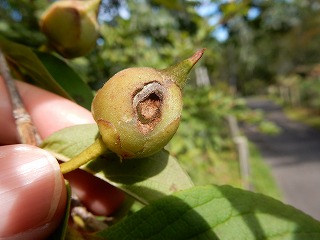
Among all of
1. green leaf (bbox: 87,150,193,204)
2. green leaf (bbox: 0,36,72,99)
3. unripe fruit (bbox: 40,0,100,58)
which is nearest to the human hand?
green leaf (bbox: 87,150,193,204)

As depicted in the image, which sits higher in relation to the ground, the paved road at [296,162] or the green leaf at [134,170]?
the green leaf at [134,170]

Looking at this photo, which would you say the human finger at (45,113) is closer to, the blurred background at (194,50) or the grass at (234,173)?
the blurred background at (194,50)

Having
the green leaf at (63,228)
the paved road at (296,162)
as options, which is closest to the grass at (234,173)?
the paved road at (296,162)

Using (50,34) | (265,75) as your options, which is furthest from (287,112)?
(50,34)

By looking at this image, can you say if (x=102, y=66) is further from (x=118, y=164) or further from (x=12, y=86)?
(x=118, y=164)

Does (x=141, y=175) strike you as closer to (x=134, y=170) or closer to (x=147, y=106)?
(x=134, y=170)

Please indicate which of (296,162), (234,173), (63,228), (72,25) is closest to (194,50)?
(72,25)

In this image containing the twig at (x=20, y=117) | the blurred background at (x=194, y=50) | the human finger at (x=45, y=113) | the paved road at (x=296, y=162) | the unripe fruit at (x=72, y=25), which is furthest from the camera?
the paved road at (x=296, y=162)
